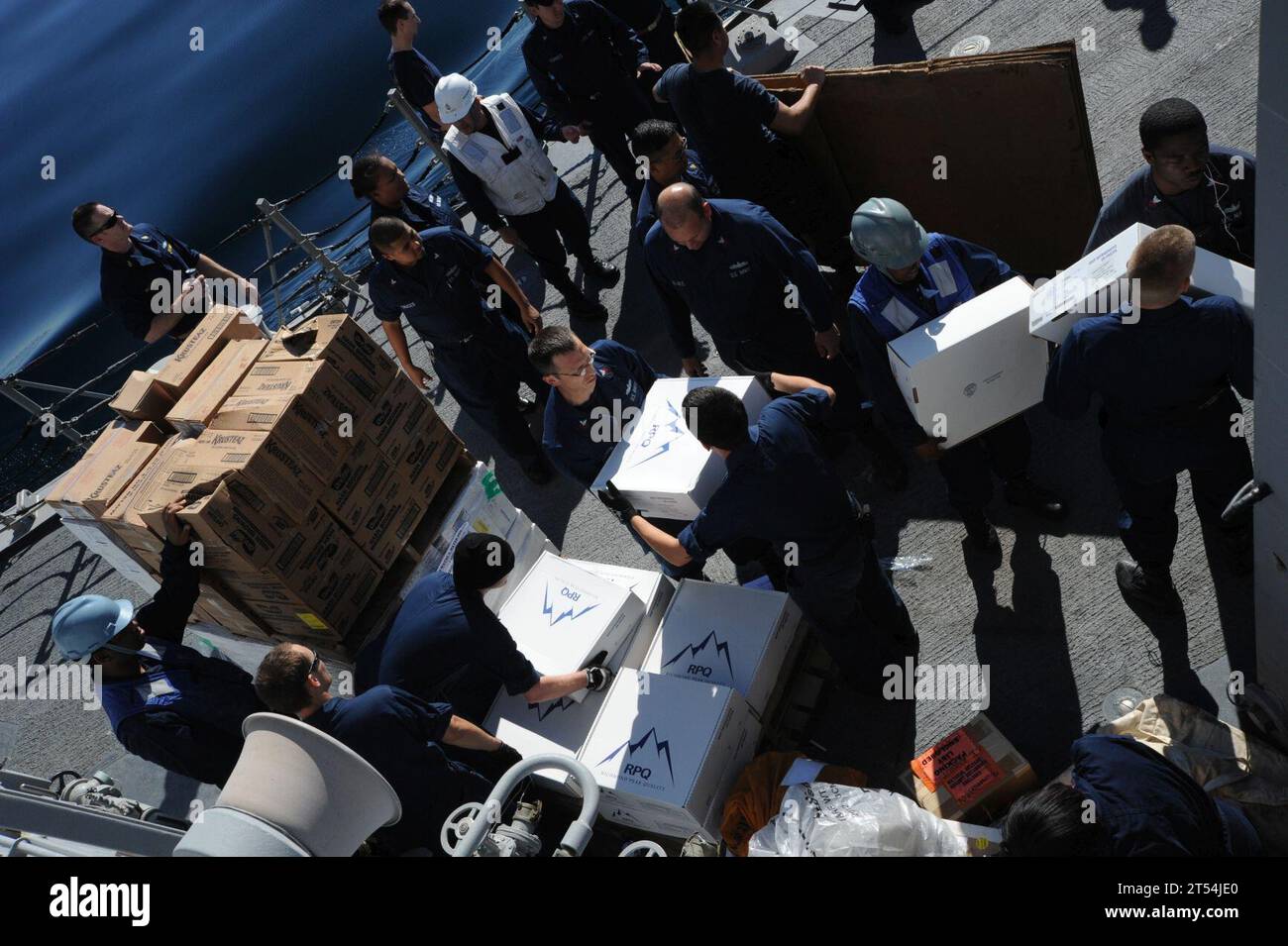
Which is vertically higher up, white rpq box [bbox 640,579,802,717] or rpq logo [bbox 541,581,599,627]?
rpq logo [bbox 541,581,599,627]

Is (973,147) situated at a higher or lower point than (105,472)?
lower

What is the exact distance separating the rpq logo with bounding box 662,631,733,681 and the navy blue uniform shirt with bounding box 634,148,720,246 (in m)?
2.14

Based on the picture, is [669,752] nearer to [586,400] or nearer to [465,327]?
[586,400]

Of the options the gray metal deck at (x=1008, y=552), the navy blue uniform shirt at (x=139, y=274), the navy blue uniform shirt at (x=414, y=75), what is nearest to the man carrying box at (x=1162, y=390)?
the gray metal deck at (x=1008, y=552)

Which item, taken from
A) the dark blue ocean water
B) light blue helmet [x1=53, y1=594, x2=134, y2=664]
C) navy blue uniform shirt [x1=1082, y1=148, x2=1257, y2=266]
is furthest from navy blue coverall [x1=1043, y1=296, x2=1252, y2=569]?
the dark blue ocean water

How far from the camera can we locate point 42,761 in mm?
6332

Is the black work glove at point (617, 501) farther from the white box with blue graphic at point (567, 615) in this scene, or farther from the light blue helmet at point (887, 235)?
the light blue helmet at point (887, 235)

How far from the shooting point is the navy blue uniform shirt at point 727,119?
228 inches

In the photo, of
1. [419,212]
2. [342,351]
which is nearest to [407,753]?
[342,351]

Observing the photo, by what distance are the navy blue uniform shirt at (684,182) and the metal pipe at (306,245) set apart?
9.60 feet

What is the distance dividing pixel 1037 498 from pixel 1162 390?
132 centimetres

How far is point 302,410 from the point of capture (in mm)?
4789

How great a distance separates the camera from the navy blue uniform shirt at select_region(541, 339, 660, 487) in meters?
4.89

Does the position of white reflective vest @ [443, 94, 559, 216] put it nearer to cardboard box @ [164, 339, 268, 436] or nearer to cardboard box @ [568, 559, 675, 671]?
cardboard box @ [164, 339, 268, 436]
